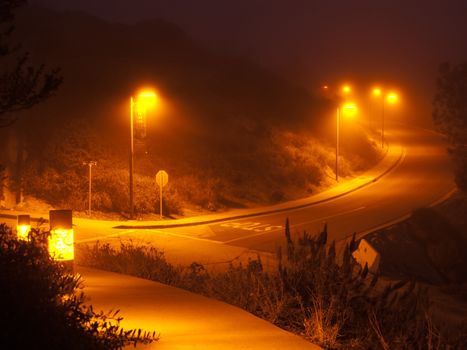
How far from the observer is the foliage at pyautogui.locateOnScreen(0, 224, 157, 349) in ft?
16.6

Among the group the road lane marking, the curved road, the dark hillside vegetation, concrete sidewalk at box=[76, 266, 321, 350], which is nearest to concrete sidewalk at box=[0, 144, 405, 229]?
the curved road

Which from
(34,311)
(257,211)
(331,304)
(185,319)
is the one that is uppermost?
(34,311)

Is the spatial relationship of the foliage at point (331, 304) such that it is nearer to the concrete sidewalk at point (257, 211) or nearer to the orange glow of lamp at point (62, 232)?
the orange glow of lamp at point (62, 232)

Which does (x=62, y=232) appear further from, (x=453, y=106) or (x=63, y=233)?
(x=453, y=106)

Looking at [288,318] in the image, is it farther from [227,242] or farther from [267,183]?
[267,183]

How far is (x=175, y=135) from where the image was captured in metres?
52.2

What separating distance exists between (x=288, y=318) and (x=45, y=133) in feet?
122

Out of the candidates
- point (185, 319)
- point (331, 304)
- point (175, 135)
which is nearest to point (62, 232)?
point (185, 319)

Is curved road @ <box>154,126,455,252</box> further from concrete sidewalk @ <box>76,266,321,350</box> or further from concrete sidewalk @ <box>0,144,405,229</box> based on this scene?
concrete sidewalk @ <box>76,266,321,350</box>

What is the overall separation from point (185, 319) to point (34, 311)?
13.1 ft

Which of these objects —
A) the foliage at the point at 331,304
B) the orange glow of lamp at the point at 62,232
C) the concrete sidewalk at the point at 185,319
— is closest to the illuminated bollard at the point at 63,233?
the orange glow of lamp at the point at 62,232

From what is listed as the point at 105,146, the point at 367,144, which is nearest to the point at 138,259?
the point at 105,146

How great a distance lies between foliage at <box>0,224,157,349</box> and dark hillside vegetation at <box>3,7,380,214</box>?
28634mm

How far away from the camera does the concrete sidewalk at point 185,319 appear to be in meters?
8.09
